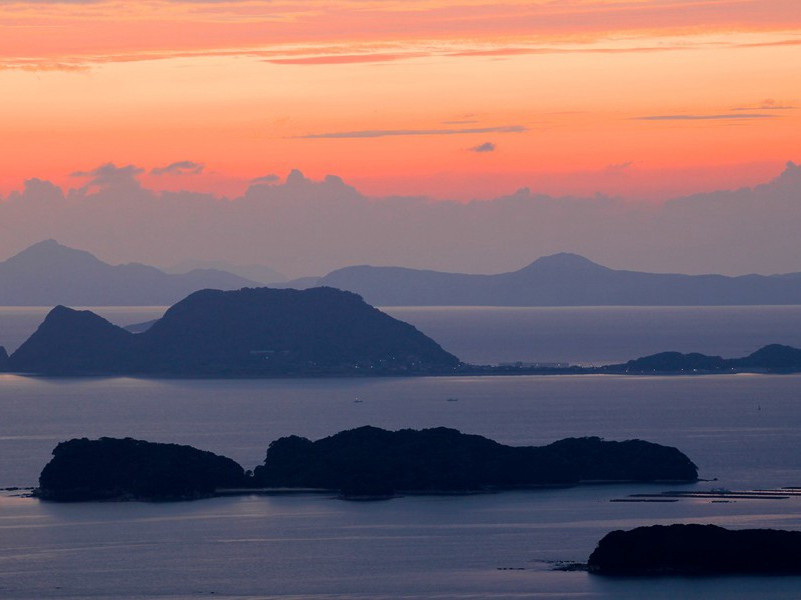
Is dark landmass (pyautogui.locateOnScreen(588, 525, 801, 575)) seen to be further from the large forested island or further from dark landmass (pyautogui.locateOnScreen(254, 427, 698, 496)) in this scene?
dark landmass (pyautogui.locateOnScreen(254, 427, 698, 496))

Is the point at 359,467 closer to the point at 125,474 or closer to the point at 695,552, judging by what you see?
the point at 125,474

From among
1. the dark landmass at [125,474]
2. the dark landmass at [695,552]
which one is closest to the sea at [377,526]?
the dark landmass at [695,552]

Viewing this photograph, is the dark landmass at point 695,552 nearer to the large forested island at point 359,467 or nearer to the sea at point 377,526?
the sea at point 377,526

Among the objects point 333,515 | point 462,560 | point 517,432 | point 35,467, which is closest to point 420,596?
point 462,560

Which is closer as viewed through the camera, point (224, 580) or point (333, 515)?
point (224, 580)

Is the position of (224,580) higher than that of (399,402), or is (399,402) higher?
(399,402)

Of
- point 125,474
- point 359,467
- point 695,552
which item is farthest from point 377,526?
point 695,552

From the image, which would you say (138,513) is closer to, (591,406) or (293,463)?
(293,463)

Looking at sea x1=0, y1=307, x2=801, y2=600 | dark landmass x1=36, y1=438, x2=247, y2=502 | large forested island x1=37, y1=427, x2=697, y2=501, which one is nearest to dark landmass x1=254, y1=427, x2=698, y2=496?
large forested island x1=37, y1=427, x2=697, y2=501
